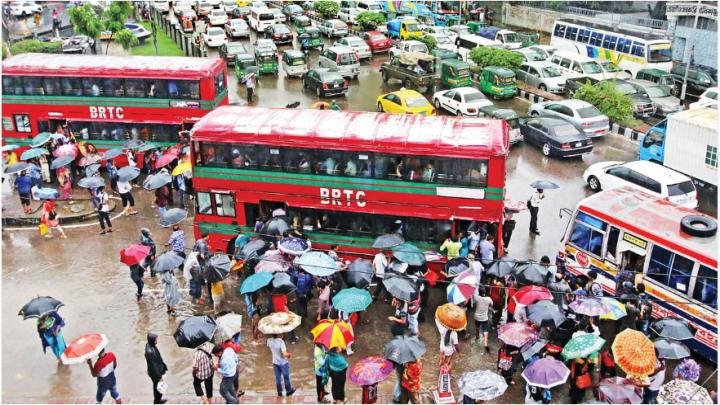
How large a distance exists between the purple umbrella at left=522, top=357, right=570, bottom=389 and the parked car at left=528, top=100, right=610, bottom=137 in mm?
15702

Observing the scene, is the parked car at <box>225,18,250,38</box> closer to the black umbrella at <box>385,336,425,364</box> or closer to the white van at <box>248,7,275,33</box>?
the white van at <box>248,7,275,33</box>

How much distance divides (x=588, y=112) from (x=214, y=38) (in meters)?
24.6

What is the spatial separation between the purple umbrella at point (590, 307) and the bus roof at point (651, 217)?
218 cm

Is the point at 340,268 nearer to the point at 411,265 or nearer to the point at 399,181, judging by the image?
the point at 411,265

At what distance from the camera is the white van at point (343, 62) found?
3372 cm

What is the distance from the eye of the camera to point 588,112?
25000 millimetres

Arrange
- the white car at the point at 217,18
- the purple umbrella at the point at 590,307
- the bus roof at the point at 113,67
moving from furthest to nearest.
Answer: the white car at the point at 217,18 → the bus roof at the point at 113,67 → the purple umbrella at the point at 590,307

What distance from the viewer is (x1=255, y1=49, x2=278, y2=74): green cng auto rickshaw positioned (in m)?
34.9

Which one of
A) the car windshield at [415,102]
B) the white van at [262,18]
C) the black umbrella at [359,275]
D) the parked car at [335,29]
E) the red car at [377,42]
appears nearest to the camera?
Answer: the black umbrella at [359,275]

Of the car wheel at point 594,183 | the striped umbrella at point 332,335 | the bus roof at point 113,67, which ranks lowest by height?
the car wheel at point 594,183

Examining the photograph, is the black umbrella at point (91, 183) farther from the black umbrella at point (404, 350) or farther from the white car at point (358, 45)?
the white car at point (358, 45)

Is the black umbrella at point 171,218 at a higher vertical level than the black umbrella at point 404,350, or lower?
lower

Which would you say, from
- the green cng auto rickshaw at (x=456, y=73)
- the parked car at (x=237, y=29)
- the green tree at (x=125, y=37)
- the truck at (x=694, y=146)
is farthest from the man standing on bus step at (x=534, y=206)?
the parked car at (x=237, y=29)

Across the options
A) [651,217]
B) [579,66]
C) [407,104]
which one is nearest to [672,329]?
[651,217]
